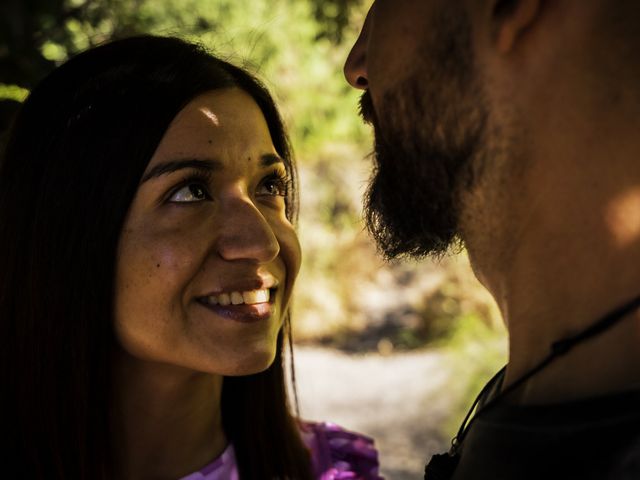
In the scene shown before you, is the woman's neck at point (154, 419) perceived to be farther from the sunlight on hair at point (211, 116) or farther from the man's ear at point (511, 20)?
the man's ear at point (511, 20)

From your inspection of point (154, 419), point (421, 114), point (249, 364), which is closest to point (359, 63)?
point (421, 114)

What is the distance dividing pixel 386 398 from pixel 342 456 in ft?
17.4

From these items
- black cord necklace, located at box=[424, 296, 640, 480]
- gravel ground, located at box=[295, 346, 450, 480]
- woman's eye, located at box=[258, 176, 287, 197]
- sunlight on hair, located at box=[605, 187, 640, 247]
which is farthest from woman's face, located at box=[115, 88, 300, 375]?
gravel ground, located at box=[295, 346, 450, 480]

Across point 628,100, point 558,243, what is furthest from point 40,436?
point 628,100

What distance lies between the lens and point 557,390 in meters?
1.21

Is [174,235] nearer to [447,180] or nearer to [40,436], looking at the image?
[40,436]

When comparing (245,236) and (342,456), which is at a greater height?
(245,236)

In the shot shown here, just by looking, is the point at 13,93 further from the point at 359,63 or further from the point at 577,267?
the point at 577,267

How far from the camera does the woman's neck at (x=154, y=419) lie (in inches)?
81.4

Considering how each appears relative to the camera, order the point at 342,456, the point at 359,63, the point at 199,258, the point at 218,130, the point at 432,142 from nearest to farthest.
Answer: the point at 432,142 < the point at 359,63 < the point at 199,258 < the point at 218,130 < the point at 342,456

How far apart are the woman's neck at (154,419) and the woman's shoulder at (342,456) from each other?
0.40m

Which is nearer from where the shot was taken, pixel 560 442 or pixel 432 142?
pixel 560 442

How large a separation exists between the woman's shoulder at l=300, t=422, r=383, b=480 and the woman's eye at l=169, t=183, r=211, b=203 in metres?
0.90

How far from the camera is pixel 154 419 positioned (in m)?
Answer: 2.10
